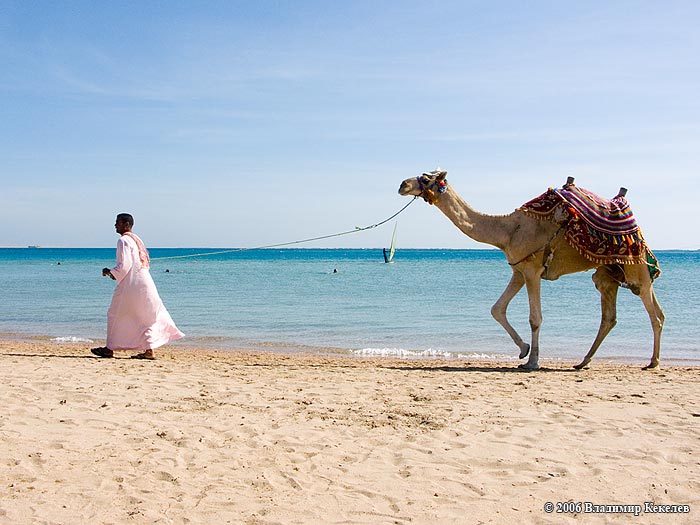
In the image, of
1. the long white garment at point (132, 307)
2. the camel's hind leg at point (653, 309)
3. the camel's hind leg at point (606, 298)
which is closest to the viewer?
the long white garment at point (132, 307)

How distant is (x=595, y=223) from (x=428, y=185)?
7.50 ft

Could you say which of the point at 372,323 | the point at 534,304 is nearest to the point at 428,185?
the point at 534,304

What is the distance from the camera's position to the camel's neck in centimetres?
973

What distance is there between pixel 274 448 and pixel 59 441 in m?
1.70

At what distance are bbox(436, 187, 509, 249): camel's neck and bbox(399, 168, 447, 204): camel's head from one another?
0.14m

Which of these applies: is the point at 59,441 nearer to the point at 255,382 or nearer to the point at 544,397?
the point at 255,382

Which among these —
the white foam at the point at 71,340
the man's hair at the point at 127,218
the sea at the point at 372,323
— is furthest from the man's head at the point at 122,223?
the white foam at the point at 71,340

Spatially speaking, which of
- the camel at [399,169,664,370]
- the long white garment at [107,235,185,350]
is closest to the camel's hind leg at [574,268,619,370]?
the camel at [399,169,664,370]

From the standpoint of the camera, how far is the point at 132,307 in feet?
32.8

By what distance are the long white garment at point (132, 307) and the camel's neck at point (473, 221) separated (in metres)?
4.26

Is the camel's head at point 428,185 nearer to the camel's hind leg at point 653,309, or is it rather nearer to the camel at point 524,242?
the camel at point 524,242

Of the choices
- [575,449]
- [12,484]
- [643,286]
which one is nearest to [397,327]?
[643,286]

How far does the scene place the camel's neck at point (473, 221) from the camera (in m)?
9.73

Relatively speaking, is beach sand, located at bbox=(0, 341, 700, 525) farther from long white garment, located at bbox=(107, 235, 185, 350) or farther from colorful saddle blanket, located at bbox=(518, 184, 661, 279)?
colorful saddle blanket, located at bbox=(518, 184, 661, 279)
